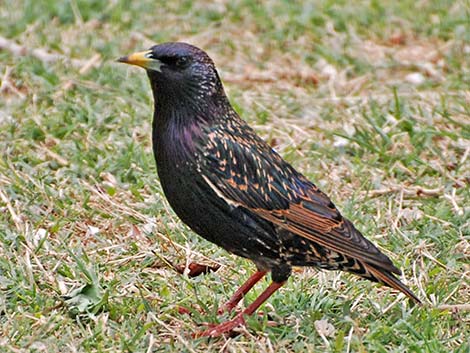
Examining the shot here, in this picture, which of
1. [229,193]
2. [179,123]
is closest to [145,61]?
[179,123]

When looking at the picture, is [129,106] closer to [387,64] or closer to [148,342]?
[387,64]

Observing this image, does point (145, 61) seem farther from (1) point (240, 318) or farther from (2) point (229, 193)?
(1) point (240, 318)

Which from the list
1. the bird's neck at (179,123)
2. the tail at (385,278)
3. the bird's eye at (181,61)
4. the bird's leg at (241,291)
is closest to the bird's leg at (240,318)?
the bird's leg at (241,291)

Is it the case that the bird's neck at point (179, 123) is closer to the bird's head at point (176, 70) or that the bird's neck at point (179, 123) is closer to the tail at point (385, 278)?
the bird's head at point (176, 70)

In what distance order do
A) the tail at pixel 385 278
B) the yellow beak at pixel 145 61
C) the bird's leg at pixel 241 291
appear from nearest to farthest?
the yellow beak at pixel 145 61
the tail at pixel 385 278
the bird's leg at pixel 241 291

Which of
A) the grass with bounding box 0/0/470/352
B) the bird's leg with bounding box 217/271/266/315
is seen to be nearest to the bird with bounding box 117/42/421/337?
the bird's leg with bounding box 217/271/266/315

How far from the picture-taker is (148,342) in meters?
4.72

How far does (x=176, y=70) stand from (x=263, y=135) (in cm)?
242

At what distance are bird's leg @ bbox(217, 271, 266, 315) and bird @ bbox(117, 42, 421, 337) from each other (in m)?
0.13

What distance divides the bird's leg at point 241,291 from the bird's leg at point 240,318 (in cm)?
15

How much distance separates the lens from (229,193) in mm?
4816

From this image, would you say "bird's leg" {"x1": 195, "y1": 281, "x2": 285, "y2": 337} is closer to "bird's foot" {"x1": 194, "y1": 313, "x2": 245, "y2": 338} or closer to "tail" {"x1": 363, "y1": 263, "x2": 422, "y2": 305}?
"bird's foot" {"x1": 194, "y1": 313, "x2": 245, "y2": 338}

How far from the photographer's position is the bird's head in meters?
4.80

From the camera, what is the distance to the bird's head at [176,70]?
15.7 feet
